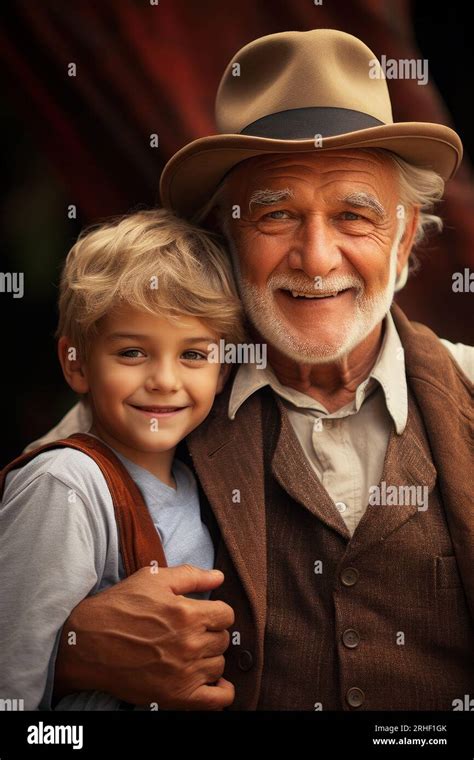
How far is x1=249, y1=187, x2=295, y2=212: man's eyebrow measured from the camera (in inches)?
90.0

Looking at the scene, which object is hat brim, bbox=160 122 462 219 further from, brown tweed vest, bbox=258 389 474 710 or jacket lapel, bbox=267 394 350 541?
brown tweed vest, bbox=258 389 474 710

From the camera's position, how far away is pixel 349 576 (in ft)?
7.06

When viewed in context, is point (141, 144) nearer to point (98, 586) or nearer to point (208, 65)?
point (208, 65)

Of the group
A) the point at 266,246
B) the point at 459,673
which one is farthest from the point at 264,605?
the point at 266,246

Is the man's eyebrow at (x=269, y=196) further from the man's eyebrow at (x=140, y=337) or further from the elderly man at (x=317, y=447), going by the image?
the man's eyebrow at (x=140, y=337)

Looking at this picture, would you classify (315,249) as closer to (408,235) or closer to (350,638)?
(408,235)

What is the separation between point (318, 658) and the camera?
2.15 meters

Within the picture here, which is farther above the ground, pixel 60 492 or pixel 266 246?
pixel 266 246

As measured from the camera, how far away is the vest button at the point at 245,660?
84.2 inches

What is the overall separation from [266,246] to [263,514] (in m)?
0.72

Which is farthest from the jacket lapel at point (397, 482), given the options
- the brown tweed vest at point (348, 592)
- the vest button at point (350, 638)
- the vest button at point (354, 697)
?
the vest button at point (354, 697)

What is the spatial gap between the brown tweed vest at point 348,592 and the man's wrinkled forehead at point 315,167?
0.75 metres

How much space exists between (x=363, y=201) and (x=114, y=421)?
87 cm

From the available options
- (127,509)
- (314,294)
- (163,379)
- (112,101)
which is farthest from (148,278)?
(112,101)
